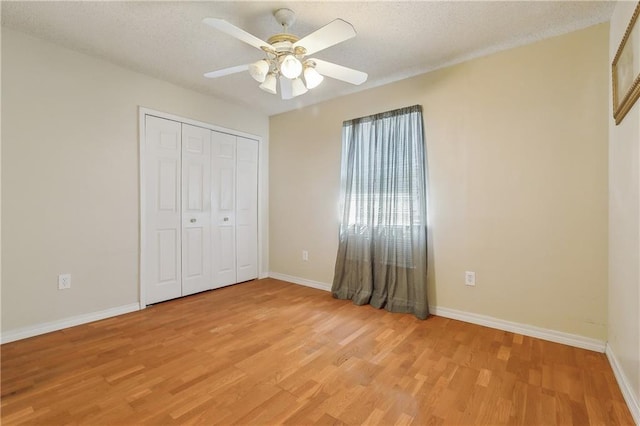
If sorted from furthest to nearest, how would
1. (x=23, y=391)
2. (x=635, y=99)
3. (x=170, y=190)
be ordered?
(x=170, y=190) → (x=23, y=391) → (x=635, y=99)

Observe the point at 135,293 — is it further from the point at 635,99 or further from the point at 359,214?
the point at 635,99

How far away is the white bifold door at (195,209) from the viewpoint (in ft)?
10.1

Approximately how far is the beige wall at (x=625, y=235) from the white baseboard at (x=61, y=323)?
3.69 metres

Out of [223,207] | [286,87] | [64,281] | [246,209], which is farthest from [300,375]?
[246,209]

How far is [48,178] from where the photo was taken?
2.40 meters

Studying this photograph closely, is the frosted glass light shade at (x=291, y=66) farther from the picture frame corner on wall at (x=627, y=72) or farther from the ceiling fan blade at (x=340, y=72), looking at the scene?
the picture frame corner on wall at (x=627, y=72)

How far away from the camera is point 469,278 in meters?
2.63

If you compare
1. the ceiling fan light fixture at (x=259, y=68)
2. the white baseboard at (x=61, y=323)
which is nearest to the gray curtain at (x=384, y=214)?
the ceiling fan light fixture at (x=259, y=68)

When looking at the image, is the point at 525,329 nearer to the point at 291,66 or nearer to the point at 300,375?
the point at 300,375

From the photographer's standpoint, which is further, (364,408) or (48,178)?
(48,178)

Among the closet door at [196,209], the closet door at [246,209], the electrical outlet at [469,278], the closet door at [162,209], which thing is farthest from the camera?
the closet door at [246,209]

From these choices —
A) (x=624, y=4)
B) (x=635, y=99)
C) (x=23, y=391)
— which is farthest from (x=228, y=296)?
(x=624, y=4)

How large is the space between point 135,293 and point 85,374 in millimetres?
1204

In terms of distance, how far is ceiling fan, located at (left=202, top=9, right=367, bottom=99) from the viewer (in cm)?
162
